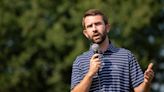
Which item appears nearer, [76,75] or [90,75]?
[90,75]

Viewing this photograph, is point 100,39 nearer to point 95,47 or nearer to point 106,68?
point 95,47

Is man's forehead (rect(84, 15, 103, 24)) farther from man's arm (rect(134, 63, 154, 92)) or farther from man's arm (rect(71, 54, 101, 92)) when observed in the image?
man's arm (rect(134, 63, 154, 92))

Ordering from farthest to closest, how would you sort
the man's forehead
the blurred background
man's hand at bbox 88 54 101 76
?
the blurred background
the man's forehead
man's hand at bbox 88 54 101 76

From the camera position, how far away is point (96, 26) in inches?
254

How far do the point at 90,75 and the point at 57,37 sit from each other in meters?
33.3

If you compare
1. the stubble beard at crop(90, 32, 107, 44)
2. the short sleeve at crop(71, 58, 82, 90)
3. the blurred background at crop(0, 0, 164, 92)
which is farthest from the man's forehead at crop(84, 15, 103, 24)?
the blurred background at crop(0, 0, 164, 92)

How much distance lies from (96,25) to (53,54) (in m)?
34.7

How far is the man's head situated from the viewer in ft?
21.1

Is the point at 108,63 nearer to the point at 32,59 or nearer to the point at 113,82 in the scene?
the point at 113,82

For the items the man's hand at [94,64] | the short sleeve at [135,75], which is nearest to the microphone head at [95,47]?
the man's hand at [94,64]

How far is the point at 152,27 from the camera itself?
4234 centimetres

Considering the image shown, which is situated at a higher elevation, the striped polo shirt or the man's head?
the man's head

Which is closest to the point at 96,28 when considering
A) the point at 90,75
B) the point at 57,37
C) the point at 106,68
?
the point at 106,68

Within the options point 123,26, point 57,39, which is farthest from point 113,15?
point 57,39
